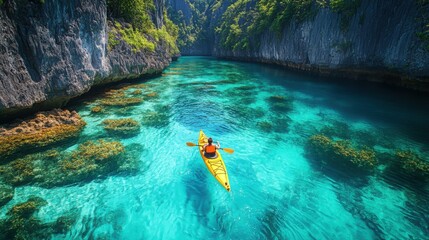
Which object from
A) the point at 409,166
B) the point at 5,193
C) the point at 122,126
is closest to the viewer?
the point at 5,193

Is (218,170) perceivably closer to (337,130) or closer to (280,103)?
(337,130)

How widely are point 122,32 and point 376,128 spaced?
89.1 feet

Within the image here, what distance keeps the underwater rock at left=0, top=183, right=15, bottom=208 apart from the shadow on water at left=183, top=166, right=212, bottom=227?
7.34m

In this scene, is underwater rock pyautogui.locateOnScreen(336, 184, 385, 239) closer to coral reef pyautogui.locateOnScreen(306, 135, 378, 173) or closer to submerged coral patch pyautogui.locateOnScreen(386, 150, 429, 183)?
coral reef pyautogui.locateOnScreen(306, 135, 378, 173)

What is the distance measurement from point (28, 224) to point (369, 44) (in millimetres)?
33409

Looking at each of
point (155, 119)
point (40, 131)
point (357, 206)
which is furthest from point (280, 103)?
point (40, 131)

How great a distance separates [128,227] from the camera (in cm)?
841

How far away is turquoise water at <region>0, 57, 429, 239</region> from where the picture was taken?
334 inches

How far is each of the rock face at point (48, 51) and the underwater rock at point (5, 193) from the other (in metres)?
4.97

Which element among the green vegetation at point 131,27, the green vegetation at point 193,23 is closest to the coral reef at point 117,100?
the green vegetation at point 131,27

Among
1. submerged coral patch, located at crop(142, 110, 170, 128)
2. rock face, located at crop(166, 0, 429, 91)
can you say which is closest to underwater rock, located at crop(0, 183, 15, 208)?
submerged coral patch, located at crop(142, 110, 170, 128)

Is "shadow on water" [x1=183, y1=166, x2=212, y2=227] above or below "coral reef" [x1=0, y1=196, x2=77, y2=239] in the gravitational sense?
below

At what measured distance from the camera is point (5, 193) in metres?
9.34

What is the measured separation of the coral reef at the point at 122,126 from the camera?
1539 cm
